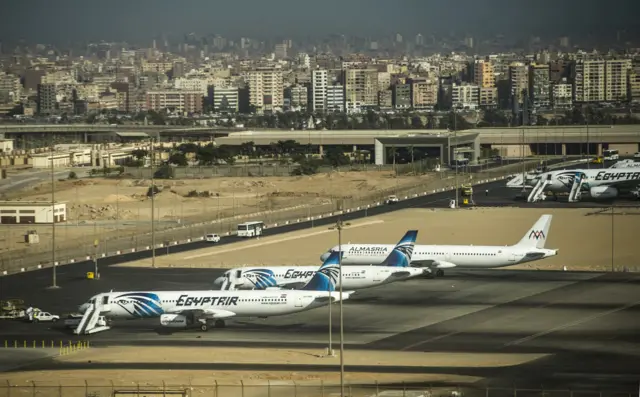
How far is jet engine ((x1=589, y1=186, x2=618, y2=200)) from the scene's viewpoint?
10862 centimetres

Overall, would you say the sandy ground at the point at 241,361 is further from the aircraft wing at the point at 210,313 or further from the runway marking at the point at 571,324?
the aircraft wing at the point at 210,313

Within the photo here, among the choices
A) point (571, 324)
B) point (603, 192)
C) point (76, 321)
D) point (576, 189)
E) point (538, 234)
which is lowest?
point (76, 321)

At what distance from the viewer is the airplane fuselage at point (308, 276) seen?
206 feet

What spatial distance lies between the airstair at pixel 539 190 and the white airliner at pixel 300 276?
4421 centimetres

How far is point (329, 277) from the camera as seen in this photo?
56.5 metres

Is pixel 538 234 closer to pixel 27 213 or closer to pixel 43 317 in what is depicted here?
pixel 43 317

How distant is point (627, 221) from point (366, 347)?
149 ft

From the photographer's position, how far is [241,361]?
48688 mm

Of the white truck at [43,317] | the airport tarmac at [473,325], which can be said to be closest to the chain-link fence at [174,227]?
the white truck at [43,317]

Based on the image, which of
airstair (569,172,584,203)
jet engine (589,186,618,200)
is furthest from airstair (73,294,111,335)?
jet engine (589,186,618,200)

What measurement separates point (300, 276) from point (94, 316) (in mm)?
10436

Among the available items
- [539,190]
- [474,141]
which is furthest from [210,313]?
[474,141]

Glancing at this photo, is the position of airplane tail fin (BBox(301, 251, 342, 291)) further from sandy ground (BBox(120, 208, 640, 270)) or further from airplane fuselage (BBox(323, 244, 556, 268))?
sandy ground (BBox(120, 208, 640, 270))

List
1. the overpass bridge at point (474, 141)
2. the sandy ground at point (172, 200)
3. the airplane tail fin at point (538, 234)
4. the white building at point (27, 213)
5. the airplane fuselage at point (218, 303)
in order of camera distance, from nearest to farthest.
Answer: the airplane fuselage at point (218, 303)
the airplane tail fin at point (538, 234)
the sandy ground at point (172, 200)
the white building at point (27, 213)
the overpass bridge at point (474, 141)
